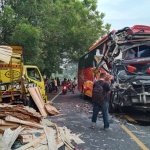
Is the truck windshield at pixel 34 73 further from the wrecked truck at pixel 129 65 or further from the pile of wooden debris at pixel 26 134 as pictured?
the pile of wooden debris at pixel 26 134

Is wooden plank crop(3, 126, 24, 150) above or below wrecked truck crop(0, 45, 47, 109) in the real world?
below

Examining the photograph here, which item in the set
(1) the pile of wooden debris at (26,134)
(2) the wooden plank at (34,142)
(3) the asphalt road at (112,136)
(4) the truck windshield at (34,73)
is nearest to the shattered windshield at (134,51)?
(3) the asphalt road at (112,136)

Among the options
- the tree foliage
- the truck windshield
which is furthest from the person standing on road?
the tree foliage

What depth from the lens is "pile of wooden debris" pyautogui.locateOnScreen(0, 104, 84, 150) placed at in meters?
5.46

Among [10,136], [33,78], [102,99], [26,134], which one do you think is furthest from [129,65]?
[10,136]

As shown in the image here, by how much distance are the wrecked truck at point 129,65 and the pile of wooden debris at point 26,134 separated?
307 centimetres

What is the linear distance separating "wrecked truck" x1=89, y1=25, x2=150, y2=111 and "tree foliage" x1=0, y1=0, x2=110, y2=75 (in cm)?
498

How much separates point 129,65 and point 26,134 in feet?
17.7

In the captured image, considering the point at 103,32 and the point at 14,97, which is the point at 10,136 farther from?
the point at 103,32

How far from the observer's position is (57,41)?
Answer: 21328mm

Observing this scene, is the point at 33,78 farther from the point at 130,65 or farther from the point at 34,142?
the point at 34,142

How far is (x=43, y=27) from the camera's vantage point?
743 inches

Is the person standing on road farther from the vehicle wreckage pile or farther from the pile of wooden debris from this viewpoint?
the vehicle wreckage pile

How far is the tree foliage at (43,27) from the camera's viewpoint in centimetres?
1491
